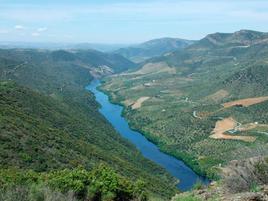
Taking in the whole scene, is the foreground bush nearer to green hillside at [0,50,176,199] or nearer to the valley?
the valley

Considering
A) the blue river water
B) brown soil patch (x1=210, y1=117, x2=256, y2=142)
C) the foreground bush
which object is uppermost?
the foreground bush

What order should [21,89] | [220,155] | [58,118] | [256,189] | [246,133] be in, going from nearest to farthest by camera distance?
[256,189], [58,118], [21,89], [220,155], [246,133]

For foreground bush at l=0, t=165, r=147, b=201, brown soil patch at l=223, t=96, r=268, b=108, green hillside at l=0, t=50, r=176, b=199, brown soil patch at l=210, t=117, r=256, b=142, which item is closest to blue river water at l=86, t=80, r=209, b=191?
green hillside at l=0, t=50, r=176, b=199

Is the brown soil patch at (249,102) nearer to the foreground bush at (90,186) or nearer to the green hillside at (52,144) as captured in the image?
the green hillside at (52,144)

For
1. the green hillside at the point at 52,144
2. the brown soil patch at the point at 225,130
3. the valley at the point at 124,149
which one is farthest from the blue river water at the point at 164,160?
the brown soil patch at the point at 225,130

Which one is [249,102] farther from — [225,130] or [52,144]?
[52,144]

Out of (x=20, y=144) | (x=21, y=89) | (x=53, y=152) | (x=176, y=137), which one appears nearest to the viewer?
(x=20, y=144)

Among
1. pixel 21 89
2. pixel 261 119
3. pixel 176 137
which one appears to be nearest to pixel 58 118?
pixel 21 89

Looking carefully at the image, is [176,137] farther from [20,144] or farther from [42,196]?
[42,196]

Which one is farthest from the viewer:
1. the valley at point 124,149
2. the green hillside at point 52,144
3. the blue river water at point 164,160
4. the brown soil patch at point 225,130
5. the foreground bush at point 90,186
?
the brown soil patch at point 225,130
